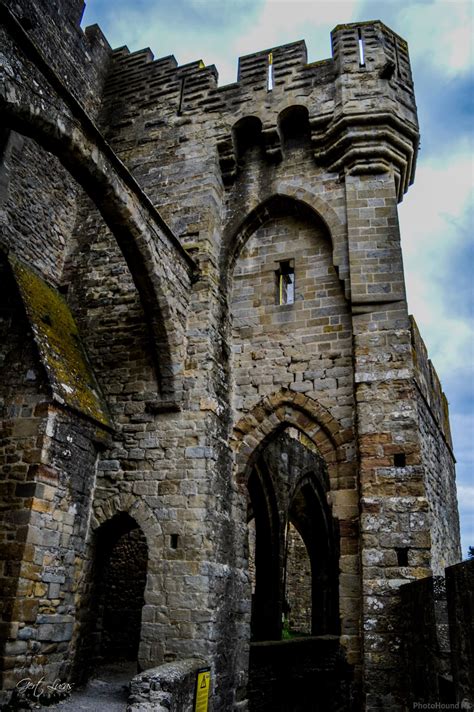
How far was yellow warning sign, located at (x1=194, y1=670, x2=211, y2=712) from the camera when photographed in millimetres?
5289

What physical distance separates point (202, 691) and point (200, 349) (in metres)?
3.69

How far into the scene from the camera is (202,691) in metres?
5.39

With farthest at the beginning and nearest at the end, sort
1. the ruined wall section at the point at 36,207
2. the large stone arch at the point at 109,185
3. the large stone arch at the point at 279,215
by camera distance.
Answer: the large stone arch at the point at 279,215
the ruined wall section at the point at 36,207
the large stone arch at the point at 109,185

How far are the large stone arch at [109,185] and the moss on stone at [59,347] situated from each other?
35.6 inches

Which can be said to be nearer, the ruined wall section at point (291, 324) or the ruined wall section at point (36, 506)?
the ruined wall section at point (36, 506)

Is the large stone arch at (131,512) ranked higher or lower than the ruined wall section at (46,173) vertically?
lower

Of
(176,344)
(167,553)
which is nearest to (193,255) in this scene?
(176,344)

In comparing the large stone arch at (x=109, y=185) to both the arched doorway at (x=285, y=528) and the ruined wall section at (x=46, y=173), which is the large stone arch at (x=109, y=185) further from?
the arched doorway at (x=285, y=528)

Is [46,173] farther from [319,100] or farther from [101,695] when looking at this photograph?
[101,695]

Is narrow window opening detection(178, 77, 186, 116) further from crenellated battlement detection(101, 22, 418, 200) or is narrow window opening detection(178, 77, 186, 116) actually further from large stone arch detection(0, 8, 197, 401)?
large stone arch detection(0, 8, 197, 401)

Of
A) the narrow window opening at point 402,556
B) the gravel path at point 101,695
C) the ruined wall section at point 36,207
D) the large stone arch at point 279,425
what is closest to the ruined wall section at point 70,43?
the ruined wall section at point 36,207

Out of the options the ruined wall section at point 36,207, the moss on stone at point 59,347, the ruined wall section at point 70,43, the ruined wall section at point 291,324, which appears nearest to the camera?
the moss on stone at point 59,347

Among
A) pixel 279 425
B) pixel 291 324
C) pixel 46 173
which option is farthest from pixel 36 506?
pixel 46 173

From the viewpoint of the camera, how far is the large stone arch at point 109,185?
4.49 m
